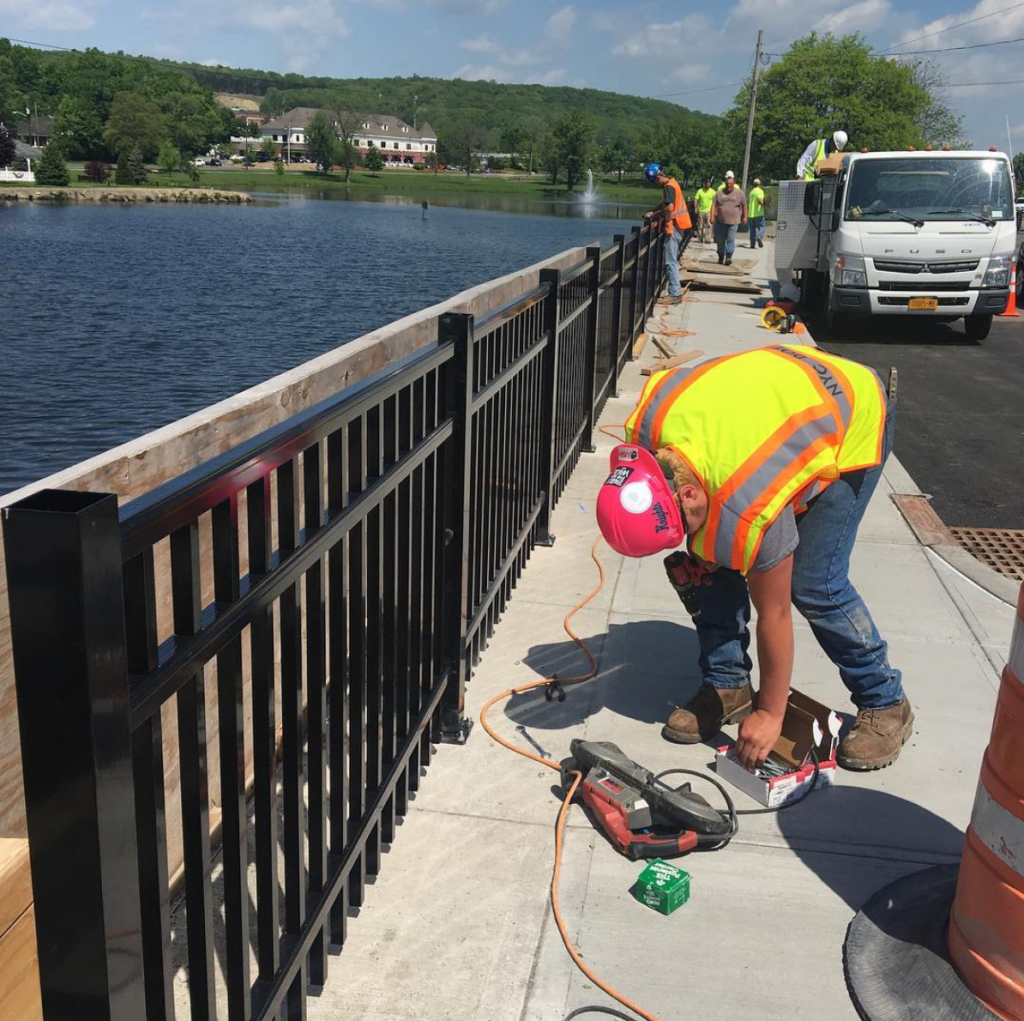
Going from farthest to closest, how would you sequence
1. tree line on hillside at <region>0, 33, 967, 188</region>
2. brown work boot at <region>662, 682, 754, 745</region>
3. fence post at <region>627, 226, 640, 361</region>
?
tree line on hillside at <region>0, 33, 967, 188</region>
fence post at <region>627, 226, 640, 361</region>
brown work boot at <region>662, 682, 754, 745</region>

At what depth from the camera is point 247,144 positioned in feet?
649

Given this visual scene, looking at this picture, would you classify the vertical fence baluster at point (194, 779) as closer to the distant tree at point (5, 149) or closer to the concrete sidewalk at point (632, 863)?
the concrete sidewalk at point (632, 863)

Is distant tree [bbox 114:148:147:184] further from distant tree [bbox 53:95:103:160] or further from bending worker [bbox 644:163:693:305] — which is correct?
bending worker [bbox 644:163:693:305]

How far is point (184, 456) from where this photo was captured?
2.52 meters

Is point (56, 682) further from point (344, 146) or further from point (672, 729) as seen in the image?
point (344, 146)

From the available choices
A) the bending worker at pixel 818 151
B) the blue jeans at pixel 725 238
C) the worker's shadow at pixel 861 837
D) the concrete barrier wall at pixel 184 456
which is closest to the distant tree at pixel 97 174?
the blue jeans at pixel 725 238

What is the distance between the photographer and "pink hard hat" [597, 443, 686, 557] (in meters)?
2.91

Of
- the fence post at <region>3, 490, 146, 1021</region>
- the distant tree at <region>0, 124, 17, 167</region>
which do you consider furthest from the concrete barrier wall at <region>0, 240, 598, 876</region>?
the distant tree at <region>0, 124, 17, 167</region>

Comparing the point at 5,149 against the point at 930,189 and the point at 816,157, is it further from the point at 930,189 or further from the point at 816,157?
the point at 930,189

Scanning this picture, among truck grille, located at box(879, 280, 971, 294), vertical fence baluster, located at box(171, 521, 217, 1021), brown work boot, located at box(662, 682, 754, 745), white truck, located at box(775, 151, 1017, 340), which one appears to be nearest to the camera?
vertical fence baluster, located at box(171, 521, 217, 1021)

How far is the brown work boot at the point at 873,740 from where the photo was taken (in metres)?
3.86

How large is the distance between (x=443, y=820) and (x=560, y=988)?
0.82m

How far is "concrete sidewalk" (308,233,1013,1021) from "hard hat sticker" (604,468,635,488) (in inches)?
46.0

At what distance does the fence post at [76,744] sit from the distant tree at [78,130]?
155m
